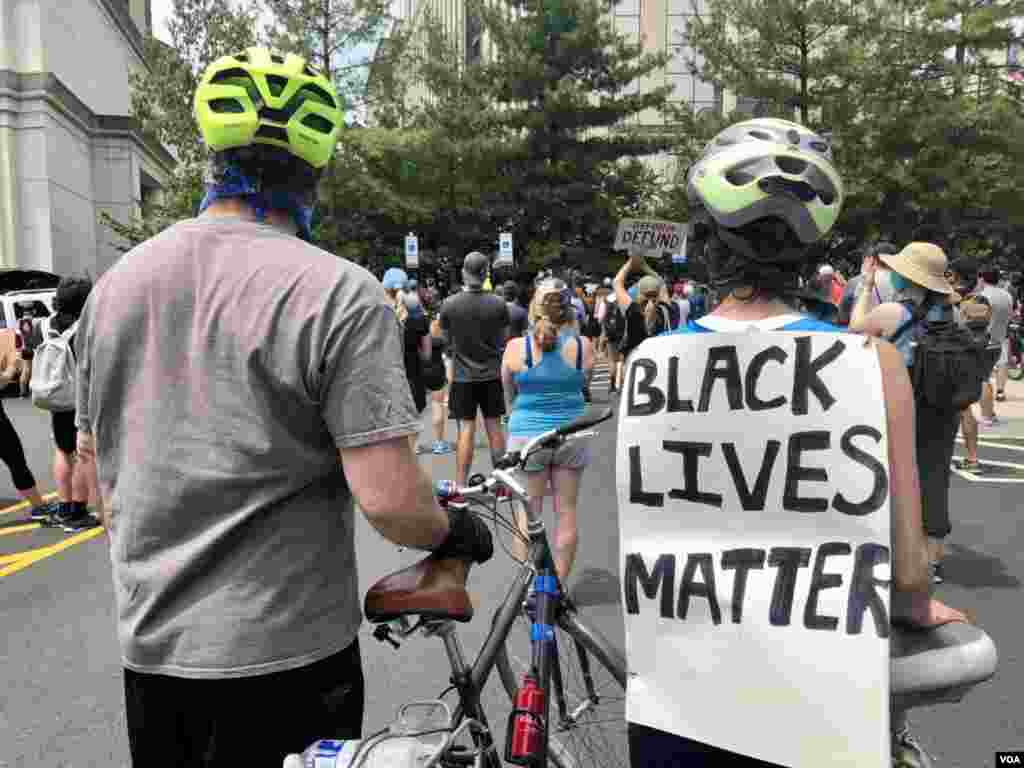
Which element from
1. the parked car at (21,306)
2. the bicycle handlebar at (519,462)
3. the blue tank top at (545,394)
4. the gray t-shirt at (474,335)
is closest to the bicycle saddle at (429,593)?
the bicycle handlebar at (519,462)

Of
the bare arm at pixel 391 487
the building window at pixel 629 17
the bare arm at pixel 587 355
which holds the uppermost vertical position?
the building window at pixel 629 17

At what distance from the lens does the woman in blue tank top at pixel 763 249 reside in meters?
1.82

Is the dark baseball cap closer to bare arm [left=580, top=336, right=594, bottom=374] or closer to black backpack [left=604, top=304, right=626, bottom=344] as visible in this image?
bare arm [left=580, top=336, right=594, bottom=374]

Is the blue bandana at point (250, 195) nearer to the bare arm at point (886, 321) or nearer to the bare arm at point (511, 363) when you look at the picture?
the bare arm at point (511, 363)

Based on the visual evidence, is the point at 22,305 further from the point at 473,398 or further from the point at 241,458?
the point at 241,458

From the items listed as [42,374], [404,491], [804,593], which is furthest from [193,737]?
[42,374]

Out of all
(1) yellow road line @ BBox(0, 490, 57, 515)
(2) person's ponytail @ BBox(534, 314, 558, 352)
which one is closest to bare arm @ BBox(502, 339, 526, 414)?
(2) person's ponytail @ BBox(534, 314, 558, 352)

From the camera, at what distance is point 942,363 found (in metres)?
5.00

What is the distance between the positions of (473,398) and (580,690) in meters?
4.86

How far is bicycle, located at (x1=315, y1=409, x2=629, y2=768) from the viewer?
2.06 m

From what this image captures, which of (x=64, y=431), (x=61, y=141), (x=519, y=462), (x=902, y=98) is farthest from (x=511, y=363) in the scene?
(x=61, y=141)

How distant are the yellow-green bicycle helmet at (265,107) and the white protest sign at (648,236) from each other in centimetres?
1231

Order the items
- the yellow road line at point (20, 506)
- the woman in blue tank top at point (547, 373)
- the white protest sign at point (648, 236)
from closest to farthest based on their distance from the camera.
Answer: the woman in blue tank top at point (547, 373) → the yellow road line at point (20, 506) → the white protest sign at point (648, 236)

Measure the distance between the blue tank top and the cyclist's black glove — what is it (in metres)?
3.18
